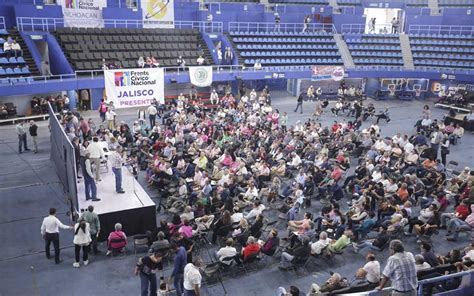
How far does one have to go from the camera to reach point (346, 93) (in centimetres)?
3098

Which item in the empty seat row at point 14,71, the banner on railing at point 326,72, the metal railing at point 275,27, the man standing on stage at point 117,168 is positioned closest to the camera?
the man standing on stage at point 117,168

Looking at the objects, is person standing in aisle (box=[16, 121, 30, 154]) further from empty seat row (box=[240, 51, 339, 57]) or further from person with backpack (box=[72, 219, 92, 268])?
empty seat row (box=[240, 51, 339, 57])

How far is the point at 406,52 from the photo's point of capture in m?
36.3

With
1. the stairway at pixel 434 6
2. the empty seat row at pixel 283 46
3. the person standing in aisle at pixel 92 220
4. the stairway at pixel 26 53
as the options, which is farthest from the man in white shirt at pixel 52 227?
the stairway at pixel 434 6

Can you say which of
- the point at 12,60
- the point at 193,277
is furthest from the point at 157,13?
the point at 193,277

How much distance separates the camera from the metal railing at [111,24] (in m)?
27.7

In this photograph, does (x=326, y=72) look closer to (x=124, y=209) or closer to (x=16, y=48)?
(x=16, y=48)

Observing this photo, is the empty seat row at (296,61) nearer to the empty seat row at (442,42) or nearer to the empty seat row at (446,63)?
the empty seat row at (446,63)

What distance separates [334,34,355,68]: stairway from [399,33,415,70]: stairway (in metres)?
4.55

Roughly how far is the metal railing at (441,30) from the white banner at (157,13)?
22.2 metres

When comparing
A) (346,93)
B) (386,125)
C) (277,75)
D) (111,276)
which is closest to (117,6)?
(277,75)

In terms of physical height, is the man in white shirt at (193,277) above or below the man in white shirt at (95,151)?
below

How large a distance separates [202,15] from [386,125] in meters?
17.3

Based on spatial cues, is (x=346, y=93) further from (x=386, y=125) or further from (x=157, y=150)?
(x=157, y=150)
